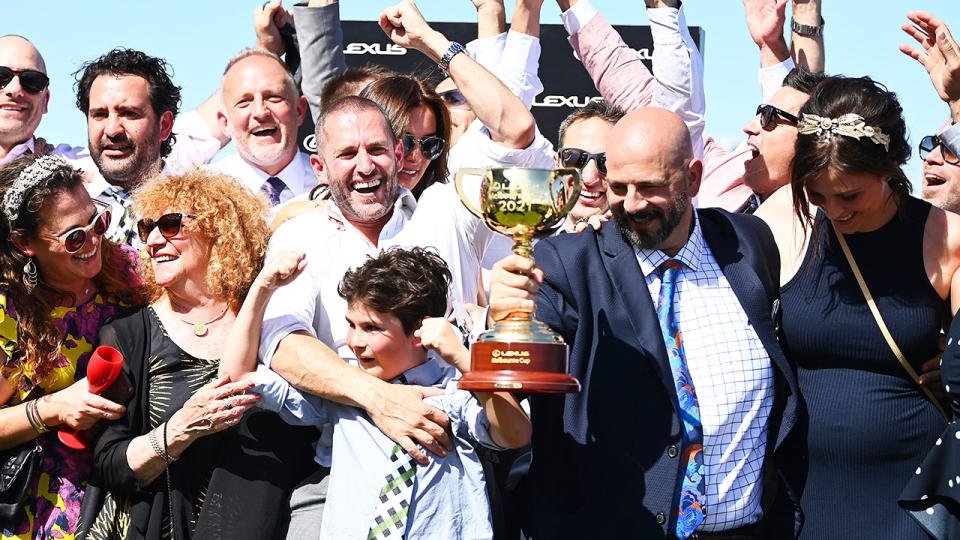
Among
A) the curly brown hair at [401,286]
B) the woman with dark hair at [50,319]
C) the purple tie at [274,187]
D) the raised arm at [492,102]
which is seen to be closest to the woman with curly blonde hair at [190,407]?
the woman with dark hair at [50,319]

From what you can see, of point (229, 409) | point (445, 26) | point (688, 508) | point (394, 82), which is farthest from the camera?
point (445, 26)

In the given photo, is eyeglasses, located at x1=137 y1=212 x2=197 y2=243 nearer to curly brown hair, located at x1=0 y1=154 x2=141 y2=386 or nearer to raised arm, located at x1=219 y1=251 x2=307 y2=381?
curly brown hair, located at x1=0 y1=154 x2=141 y2=386

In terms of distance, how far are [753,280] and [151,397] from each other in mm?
2216

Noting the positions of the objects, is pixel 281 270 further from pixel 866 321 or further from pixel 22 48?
pixel 22 48

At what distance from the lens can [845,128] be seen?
3973 mm

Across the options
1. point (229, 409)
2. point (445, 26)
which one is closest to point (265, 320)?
point (229, 409)

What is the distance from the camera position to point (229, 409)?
4188mm

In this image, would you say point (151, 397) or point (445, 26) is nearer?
point (151, 397)

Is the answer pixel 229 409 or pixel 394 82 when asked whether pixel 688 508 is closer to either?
pixel 229 409

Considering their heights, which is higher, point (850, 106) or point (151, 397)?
point (850, 106)

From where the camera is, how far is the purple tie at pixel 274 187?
6121 millimetres

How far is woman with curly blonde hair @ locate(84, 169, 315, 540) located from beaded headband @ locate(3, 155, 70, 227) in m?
0.36

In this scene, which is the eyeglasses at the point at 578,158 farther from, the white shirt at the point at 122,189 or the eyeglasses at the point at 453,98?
the white shirt at the point at 122,189

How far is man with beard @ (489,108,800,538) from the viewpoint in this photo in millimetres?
3836
